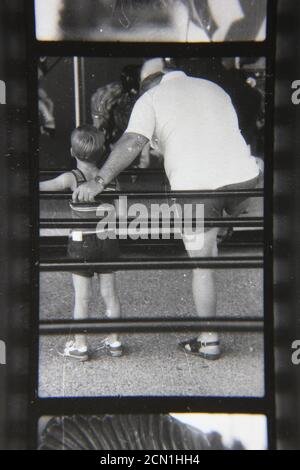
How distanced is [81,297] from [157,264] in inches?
9.1

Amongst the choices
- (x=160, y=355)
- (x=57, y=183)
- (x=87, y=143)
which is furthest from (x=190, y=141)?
(x=160, y=355)

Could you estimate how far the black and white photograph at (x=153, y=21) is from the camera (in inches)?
62.1

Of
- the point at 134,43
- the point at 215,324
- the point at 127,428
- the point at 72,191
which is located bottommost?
the point at 127,428

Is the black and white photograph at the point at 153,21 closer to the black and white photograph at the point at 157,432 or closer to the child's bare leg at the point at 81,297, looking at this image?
the child's bare leg at the point at 81,297

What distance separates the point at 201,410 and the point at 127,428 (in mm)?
212

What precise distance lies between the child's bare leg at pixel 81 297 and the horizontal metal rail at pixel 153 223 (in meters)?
0.15

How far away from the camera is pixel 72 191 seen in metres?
1.64

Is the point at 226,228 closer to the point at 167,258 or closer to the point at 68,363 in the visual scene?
the point at 167,258

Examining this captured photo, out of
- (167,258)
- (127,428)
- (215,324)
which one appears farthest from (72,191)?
(127,428)

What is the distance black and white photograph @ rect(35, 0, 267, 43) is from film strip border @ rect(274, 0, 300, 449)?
8cm

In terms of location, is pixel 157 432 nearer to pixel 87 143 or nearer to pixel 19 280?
pixel 19 280

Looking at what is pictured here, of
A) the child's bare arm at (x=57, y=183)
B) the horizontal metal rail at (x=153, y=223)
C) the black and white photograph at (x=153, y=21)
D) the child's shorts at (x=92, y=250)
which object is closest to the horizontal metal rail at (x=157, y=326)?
the child's shorts at (x=92, y=250)

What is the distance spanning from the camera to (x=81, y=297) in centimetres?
167

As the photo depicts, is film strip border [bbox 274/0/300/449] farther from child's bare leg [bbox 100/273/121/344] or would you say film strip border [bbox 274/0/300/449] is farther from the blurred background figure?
the blurred background figure
